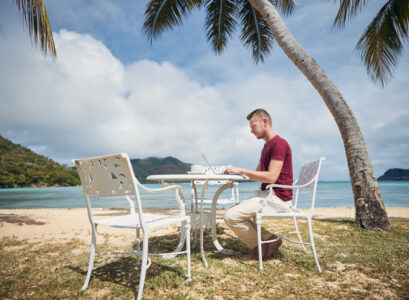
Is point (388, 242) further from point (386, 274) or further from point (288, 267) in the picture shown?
point (288, 267)

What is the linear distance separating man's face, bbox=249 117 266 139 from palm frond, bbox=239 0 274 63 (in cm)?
726

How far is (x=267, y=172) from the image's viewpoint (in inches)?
109

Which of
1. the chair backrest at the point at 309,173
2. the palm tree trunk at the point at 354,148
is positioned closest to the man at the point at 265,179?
the chair backrest at the point at 309,173

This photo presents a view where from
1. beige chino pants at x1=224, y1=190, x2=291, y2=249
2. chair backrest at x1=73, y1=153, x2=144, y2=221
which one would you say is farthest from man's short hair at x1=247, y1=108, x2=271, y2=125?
chair backrest at x1=73, y1=153, x2=144, y2=221

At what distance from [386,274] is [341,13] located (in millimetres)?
6449

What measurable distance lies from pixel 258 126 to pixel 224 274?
1.76 meters

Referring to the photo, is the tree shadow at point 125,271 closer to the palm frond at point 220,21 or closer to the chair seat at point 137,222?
the chair seat at point 137,222

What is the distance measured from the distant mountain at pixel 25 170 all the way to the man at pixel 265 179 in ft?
162

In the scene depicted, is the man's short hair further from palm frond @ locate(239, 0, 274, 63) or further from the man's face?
palm frond @ locate(239, 0, 274, 63)

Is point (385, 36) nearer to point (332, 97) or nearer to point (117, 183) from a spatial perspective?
point (332, 97)

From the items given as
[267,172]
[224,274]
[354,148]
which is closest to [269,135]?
[267,172]

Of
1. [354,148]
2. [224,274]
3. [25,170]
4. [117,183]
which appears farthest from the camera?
[25,170]

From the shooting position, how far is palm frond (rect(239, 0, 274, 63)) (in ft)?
30.2

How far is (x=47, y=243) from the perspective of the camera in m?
4.06
